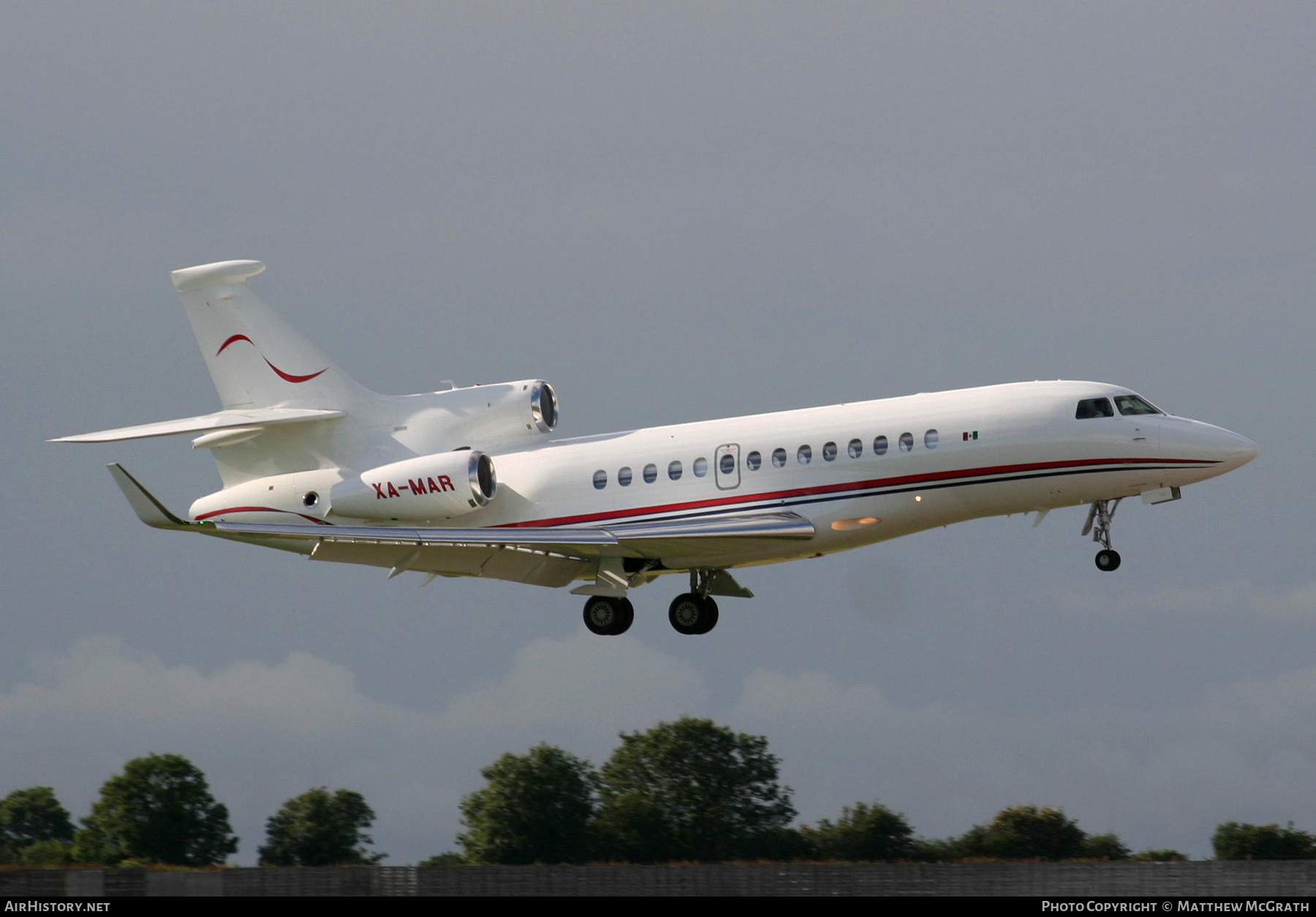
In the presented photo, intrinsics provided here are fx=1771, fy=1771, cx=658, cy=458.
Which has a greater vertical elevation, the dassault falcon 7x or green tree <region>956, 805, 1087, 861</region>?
the dassault falcon 7x

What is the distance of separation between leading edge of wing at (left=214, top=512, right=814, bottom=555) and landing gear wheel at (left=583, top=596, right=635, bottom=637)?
6.39 ft

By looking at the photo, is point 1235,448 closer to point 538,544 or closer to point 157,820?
point 538,544

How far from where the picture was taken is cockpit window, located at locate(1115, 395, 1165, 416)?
101 feet

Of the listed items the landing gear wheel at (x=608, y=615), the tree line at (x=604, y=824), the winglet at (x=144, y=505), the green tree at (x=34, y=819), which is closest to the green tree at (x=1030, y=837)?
the tree line at (x=604, y=824)

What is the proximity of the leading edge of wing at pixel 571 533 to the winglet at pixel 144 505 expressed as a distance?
1334 millimetres

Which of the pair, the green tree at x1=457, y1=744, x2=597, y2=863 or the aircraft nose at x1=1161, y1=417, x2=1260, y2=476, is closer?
the aircraft nose at x1=1161, y1=417, x2=1260, y2=476

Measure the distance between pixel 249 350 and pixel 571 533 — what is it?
8.95 metres

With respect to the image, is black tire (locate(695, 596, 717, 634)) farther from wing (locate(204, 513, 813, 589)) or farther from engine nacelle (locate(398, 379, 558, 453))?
engine nacelle (locate(398, 379, 558, 453))

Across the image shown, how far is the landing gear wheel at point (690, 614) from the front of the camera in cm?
3481

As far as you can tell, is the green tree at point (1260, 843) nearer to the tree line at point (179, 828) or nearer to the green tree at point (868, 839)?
the green tree at point (868, 839)

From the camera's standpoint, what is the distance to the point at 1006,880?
75.4ft

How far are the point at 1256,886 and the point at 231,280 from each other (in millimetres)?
23650

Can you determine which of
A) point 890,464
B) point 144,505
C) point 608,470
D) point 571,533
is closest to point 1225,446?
point 890,464

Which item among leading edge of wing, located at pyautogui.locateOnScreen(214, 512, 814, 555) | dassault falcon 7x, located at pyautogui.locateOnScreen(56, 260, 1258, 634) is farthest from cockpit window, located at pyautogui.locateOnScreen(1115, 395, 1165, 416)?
leading edge of wing, located at pyautogui.locateOnScreen(214, 512, 814, 555)
